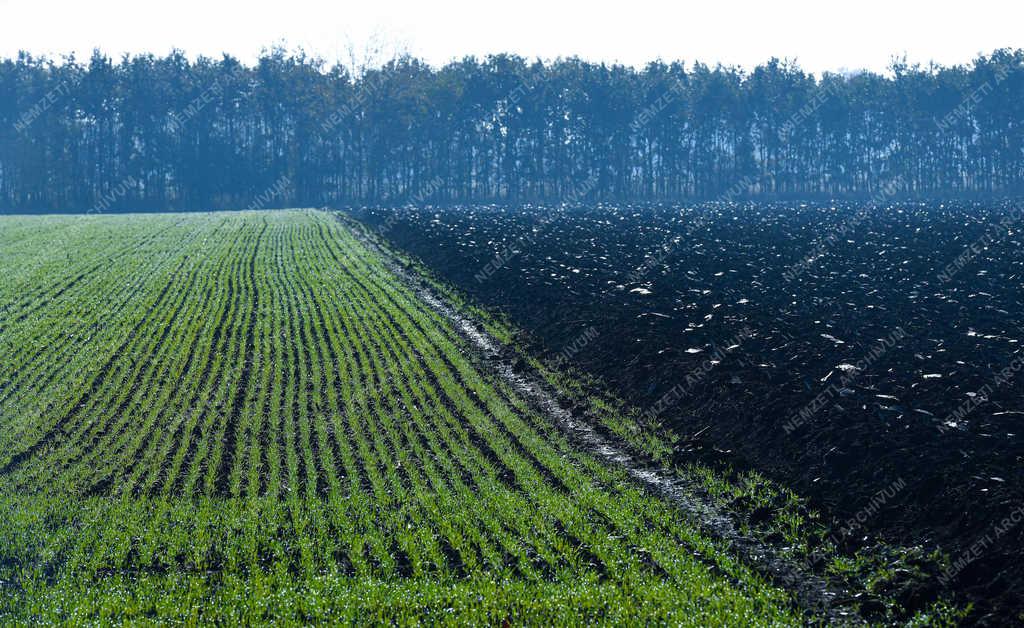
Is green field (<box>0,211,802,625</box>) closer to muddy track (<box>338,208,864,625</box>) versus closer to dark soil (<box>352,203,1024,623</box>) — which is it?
muddy track (<box>338,208,864,625</box>)

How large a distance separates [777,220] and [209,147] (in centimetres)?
8410

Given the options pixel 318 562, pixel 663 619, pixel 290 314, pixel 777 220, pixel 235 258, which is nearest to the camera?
pixel 663 619

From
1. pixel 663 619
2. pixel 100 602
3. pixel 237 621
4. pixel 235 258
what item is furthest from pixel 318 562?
pixel 235 258

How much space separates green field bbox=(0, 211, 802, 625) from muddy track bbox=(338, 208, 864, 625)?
0.31 meters

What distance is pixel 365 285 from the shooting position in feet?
126

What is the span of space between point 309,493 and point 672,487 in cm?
606

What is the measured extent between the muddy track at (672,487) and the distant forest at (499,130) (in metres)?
97.1

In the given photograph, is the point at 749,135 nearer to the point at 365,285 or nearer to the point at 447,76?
the point at 447,76

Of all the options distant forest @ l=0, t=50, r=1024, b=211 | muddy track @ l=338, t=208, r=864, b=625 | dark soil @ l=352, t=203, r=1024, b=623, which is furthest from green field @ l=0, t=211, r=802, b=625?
distant forest @ l=0, t=50, r=1024, b=211

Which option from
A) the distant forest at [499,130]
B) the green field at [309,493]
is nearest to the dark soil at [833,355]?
the green field at [309,493]

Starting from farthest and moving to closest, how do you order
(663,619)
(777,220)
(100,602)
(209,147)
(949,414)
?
(209,147), (777,220), (949,414), (100,602), (663,619)

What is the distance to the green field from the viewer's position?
11.4 meters

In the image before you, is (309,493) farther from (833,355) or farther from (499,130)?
(499,130)

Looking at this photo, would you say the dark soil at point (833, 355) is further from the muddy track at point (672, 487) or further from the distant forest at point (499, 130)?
the distant forest at point (499, 130)
